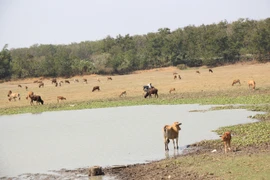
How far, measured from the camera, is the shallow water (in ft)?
61.5

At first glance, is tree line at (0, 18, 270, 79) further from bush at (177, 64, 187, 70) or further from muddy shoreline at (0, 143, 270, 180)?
muddy shoreline at (0, 143, 270, 180)

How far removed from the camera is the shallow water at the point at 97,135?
18.7 m

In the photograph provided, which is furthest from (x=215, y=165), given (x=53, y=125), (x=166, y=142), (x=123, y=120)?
(x=53, y=125)

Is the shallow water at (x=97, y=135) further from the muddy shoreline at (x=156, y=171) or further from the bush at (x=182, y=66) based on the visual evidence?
the bush at (x=182, y=66)

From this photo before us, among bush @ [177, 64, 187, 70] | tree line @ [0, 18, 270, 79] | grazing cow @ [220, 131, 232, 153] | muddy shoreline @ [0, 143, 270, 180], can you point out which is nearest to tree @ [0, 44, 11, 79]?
tree line @ [0, 18, 270, 79]

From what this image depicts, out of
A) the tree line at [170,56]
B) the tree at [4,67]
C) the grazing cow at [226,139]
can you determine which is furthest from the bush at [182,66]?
the grazing cow at [226,139]

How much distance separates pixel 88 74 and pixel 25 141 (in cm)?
5938

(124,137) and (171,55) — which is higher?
(171,55)

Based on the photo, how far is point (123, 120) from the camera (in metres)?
29.8

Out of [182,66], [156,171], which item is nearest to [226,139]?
[156,171]

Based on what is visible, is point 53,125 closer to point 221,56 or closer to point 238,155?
point 238,155

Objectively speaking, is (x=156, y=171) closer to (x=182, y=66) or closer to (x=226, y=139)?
(x=226, y=139)

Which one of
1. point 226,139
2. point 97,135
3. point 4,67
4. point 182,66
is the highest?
point 4,67

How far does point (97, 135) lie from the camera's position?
24750 mm
